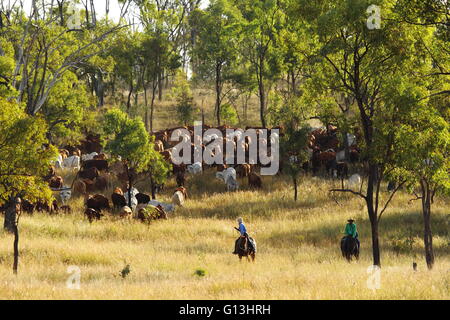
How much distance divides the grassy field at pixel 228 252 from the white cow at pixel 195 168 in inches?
47.9

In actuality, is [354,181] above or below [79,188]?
above

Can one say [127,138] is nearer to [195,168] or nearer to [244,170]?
[195,168]

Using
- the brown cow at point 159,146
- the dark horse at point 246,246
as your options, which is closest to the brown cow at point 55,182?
the brown cow at point 159,146

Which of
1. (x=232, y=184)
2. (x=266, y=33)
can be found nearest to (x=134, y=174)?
(x=232, y=184)

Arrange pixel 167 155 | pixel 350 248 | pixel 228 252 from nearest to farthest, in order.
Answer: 1. pixel 350 248
2. pixel 228 252
3. pixel 167 155

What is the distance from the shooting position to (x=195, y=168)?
131 feet

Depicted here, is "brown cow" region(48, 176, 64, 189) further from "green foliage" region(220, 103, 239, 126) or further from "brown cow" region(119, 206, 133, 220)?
"green foliage" region(220, 103, 239, 126)

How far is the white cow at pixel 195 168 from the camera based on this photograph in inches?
1560

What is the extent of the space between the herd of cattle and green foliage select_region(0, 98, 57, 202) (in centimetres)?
1262

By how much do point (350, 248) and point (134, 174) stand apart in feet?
70.0

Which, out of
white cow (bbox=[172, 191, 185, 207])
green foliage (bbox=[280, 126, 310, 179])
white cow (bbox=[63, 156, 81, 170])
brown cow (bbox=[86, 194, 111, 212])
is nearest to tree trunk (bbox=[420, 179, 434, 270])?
green foliage (bbox=[280, 126, 310, 179])

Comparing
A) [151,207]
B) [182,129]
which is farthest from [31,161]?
[182,129]

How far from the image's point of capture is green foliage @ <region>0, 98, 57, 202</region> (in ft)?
54.9
